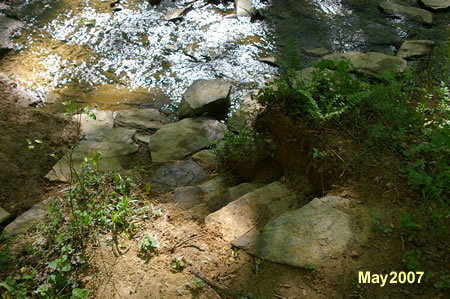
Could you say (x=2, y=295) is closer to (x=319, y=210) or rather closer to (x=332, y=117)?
(x=319, y=210)

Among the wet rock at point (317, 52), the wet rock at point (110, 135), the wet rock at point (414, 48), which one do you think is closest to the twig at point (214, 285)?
the wet rock at point (110, 135)

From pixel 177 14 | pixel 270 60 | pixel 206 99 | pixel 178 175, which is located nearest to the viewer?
pixel 178 175

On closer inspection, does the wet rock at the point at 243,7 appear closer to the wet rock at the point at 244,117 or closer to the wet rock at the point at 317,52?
the wet rock at the point at 317,52

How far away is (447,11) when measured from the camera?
659 cm

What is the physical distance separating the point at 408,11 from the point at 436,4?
62 centimetres

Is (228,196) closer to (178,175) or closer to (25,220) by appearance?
(178,175)

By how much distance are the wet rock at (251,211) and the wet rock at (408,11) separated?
17.5ft

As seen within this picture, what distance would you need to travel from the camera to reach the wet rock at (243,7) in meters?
6.75

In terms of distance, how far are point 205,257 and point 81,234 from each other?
0.89 metres

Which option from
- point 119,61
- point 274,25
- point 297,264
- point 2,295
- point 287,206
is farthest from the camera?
point 274,25

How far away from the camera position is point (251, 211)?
8.71ft

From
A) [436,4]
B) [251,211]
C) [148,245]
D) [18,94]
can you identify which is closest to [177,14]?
[18,94]

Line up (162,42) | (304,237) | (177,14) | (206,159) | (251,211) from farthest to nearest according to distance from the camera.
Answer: (177,14) < (162,42) < (206,159) < (251,211) < (304,237)

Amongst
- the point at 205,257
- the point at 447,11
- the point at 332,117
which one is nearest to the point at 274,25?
the point at 447,11
